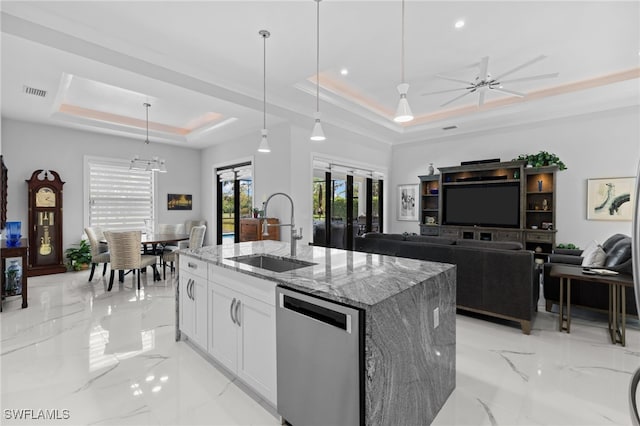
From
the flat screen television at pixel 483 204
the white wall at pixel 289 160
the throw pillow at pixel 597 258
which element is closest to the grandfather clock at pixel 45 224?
the white wall at pixel 289 160

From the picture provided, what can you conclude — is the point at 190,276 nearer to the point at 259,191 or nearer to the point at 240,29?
the point at 240,29

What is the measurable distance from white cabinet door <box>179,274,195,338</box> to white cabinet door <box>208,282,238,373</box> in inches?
14.3

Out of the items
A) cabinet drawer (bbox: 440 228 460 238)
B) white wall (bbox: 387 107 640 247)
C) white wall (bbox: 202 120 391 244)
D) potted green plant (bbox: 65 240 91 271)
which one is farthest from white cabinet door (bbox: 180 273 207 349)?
white wall (bbox: 387 107 640 247)

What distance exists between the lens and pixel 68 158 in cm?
574

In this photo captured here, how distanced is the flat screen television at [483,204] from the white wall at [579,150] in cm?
66

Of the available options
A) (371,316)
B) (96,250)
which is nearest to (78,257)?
(96,250)

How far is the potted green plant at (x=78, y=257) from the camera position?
568cm

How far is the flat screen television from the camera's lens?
5.95 m

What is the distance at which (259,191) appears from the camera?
582 cm

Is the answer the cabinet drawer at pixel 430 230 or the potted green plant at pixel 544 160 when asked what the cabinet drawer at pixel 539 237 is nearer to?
the potted green plant at pixel 544 160

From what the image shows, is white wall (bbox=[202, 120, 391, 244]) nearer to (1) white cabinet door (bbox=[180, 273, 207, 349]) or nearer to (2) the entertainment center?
(2) the entertainment center

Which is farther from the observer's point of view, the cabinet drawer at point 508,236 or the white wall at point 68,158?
the cabinet drawer at point 508,236

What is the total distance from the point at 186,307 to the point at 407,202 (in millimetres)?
6062

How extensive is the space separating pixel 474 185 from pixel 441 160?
101 centimetres
